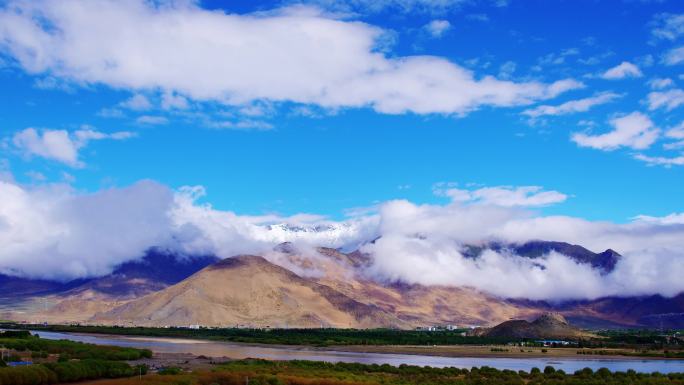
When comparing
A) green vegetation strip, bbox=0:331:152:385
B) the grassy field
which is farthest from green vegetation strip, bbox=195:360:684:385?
green vegetation strip, bbox=0:331:152:385

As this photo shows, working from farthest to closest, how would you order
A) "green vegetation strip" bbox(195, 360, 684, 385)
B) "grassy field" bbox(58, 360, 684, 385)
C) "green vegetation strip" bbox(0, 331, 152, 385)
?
"green vegetation strip" bbox(195, 360, 684, 385), "grassy field" bbox(58, 360, 684, 385), "green vegetation strip" bbox(0, 331, 152, 385)

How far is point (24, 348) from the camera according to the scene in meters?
92.9

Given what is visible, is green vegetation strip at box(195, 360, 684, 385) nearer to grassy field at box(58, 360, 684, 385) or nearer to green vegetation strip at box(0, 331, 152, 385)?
grassy field at box(58, 360, 684, 385)

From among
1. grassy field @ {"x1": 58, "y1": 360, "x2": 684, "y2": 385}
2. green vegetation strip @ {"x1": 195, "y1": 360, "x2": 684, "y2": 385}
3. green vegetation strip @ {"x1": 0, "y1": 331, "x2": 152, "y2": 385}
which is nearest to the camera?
green vegetation strip @ {"x1": 0, "y1": 331, "x2": 152, "y2": 385}

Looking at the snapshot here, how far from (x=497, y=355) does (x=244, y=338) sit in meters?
72.6

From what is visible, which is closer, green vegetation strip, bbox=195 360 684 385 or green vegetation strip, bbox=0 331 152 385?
green vegetation strip, bbox=0 331 152 385

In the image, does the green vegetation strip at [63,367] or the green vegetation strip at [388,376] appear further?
the green vegetation strip at [388,376]

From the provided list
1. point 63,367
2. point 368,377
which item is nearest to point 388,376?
point 368,377

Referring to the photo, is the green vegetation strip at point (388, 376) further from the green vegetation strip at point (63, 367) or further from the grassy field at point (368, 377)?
the green vegetation strip at point (63, 367)

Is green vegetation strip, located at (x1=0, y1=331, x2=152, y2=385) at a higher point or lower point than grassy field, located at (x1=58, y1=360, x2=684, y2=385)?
higher

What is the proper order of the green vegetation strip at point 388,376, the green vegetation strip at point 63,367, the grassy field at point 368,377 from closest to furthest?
the green vegetation strip at point 63,367
the grassy field at point 368,377
the green vegetation strip at point 388,376

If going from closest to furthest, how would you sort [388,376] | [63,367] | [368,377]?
[63,367]
[368,377]
[388,376]

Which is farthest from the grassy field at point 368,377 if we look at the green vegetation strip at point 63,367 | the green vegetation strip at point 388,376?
the green vegetation strip at point 63,367

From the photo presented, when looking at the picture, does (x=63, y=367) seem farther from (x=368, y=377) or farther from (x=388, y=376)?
(x=388, y=376)
